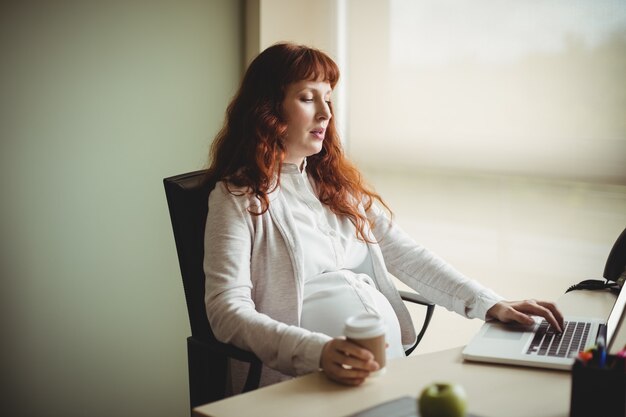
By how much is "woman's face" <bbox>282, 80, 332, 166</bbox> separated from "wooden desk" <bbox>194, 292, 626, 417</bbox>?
728 mm

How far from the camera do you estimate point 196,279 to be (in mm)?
1900

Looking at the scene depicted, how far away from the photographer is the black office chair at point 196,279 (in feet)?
5.86

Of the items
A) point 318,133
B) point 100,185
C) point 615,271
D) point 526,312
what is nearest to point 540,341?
point 526,312

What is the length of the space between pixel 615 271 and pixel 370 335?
1.06 meters

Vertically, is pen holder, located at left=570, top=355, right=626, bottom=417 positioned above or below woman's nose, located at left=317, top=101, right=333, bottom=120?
below

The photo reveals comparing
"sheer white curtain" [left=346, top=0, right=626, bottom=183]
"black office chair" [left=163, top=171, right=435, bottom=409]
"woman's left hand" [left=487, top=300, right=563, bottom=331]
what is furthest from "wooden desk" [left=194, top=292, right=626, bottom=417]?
"sheer white curtain" [left=346, top=0, right=626, bottom=183]

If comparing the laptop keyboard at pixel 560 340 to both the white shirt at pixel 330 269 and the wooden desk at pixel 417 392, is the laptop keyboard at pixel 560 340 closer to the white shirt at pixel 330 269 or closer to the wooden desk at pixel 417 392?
the wooden desk at pixel 417 392

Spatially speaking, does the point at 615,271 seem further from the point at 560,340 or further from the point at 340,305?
the point at 340,305

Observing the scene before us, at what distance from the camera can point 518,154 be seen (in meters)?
2.65

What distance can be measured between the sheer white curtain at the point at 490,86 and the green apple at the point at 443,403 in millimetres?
1559

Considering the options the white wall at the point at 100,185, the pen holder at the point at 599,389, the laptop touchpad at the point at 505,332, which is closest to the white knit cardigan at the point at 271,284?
the laptop touchpad at the point at 505,332

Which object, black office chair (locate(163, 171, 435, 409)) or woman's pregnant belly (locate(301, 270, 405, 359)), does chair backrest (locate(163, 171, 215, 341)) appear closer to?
black office chair (locate(163, 171, 435, 409))

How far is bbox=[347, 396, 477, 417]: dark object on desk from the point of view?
123 cm

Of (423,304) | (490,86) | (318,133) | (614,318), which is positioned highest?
(490,86)
